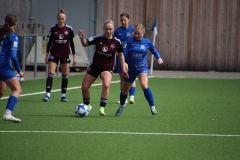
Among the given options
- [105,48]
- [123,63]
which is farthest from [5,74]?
[123,63]

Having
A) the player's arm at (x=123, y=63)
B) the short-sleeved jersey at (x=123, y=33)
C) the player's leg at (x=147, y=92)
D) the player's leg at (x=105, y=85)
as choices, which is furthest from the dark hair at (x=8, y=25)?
the short-sleeved jersey at (x=123, y=33)

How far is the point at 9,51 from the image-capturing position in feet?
38.4

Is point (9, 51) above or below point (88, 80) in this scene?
above

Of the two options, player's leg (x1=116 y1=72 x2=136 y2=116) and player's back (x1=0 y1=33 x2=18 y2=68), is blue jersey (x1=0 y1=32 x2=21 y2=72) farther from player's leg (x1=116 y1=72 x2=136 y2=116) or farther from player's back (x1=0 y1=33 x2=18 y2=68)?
player's leg (x1=116 y1=72 x2=136 y2=116)

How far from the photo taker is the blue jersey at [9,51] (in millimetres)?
11594

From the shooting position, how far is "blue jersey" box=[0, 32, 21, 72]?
38.0 feet

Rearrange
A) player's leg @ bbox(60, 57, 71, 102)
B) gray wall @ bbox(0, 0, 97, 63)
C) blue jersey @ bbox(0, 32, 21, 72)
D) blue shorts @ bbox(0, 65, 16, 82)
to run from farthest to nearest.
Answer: gray wall @ bbox(0, 0, 97, 63), player's leg @ bbox(60, 57, 71, 102), blue shorts @ bbox(0, 65, 16, 82), blue jersey @ bbox(0, 32, 21, 72)

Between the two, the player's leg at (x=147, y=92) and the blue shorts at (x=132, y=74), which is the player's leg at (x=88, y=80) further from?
the player's leg at (x=147, y=92)

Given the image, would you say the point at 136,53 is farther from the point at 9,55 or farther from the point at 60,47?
the point at 60,47

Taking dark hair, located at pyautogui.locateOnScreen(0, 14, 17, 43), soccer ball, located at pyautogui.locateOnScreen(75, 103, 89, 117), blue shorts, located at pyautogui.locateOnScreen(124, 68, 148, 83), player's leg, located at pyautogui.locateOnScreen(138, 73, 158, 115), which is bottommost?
soccer ball, located at pyautogui.locateOnScreen(75, 103, 89, 117)

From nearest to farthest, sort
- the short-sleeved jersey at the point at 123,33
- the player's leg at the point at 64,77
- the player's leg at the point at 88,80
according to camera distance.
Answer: the player's leg at the point at 88,80, the short-sleeved jersey at the point at 123,33, the player's leg at the point at 64,77

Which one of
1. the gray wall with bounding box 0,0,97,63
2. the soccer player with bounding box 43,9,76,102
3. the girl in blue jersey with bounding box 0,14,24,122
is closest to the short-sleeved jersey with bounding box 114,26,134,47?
the soccer player with bounding box 43,9,76,102

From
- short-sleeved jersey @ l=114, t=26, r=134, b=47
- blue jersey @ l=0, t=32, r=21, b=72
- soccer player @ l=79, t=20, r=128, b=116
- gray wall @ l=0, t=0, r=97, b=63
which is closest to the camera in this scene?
blue jersey @ l=0, t=32, r=21, b=72

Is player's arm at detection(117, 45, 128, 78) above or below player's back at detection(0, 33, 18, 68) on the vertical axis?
below
